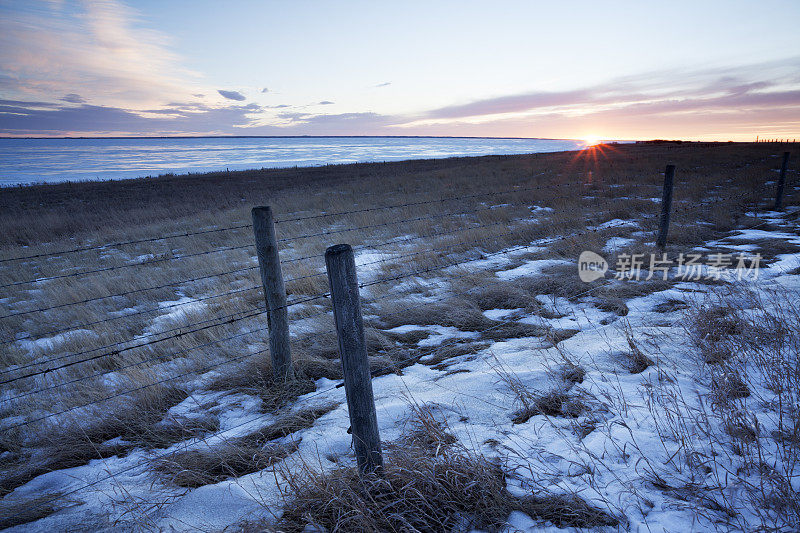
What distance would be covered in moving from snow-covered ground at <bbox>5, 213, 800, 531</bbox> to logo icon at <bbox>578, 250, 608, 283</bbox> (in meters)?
1.67

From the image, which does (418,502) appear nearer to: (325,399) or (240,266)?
(325,399)

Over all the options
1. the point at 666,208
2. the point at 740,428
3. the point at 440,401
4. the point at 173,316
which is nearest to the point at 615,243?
the point at 666,208

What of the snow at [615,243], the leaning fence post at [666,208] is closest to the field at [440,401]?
the snow at [615,243]

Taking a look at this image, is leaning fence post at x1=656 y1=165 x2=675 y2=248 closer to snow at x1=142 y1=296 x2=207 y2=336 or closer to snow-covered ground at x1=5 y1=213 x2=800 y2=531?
snow-covered ground at x1=5 y1=213 x2=800 y2=531

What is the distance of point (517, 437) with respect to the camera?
109 inches

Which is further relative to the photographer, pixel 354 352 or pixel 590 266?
pixel 590 266

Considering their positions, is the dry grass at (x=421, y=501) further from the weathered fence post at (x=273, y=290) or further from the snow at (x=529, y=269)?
the snow at (x=529, y=269)

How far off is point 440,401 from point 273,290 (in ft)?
5.70

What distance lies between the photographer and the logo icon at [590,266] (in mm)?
6277

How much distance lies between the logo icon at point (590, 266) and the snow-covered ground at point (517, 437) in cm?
167

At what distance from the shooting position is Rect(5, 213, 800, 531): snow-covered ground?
7.45 feet

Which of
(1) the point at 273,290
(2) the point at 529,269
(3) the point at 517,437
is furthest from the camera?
(2) the point at 529,269

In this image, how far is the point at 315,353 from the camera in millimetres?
4453

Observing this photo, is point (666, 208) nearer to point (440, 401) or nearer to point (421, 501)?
point (440, 401)
